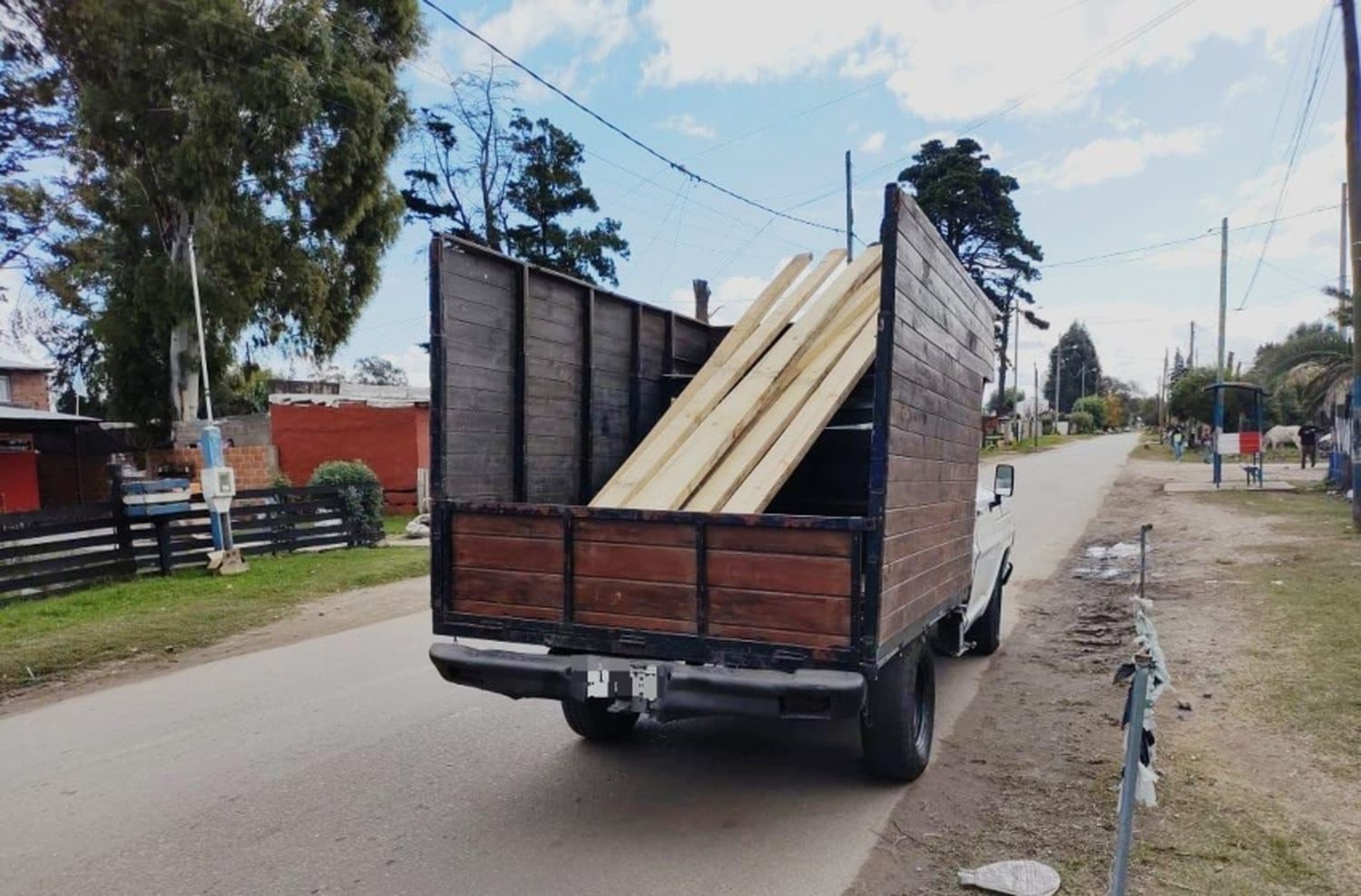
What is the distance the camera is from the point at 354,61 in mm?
19094

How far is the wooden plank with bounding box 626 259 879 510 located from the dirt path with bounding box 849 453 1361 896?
176 cm

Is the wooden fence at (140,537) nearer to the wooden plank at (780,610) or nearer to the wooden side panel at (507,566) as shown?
the wooden side panel at (507,566)

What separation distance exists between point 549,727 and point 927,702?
2.17 metres

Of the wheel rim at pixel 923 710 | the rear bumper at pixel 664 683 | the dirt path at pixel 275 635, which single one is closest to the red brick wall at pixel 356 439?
the dirt path at pixel 275 635

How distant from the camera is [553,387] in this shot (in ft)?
15.8

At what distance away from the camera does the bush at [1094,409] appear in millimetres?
101812

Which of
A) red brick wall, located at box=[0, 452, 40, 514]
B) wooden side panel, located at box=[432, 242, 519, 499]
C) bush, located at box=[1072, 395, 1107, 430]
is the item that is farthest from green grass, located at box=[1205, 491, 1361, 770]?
bush, located at box=[1072, 395, 1107, 430]

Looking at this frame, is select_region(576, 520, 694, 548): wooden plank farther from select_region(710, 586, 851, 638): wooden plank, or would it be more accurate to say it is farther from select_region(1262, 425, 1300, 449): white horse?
select_region(1262, 425, 1300, 449): white horse

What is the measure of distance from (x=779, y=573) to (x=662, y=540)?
515mm

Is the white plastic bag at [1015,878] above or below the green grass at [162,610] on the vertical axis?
above

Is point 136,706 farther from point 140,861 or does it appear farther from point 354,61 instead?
point 354,61

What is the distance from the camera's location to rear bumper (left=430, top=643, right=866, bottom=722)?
332 centimetres

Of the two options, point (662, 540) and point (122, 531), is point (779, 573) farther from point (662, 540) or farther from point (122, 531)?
point (122, 531)

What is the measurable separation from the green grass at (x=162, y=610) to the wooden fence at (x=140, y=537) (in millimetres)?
268
